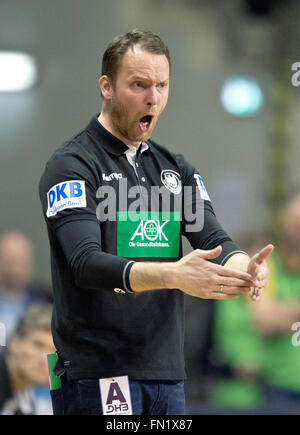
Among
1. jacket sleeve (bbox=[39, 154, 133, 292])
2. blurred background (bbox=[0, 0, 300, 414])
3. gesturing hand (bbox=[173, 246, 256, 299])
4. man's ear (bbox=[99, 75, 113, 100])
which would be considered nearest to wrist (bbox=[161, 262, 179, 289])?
gesturing hand (bbox=[173, 246, 256, 299])

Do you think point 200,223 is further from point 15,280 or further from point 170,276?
point 15,280

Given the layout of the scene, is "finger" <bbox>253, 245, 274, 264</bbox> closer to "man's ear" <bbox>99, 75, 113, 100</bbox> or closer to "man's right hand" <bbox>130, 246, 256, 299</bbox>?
"man's right hand" <bbox>130, 246, 256, 299</bbox>

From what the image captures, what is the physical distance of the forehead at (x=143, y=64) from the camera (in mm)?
2379

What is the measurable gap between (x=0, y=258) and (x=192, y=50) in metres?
1.79

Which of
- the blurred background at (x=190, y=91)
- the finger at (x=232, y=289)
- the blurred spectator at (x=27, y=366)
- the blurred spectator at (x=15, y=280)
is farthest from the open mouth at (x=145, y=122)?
the blurred background at (x=190, y=91)

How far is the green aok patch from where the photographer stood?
7.72ft

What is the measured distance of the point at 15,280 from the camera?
175 inches

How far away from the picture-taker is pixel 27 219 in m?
4.91

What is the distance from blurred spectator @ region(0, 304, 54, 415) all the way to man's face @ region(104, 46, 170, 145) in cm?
156

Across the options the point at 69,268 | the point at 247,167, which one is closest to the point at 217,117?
the point at 247,167

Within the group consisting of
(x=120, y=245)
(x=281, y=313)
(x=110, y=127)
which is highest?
(x=110, y=127)

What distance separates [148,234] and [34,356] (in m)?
1.64

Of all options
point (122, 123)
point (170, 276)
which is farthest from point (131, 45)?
point (170, 276)
